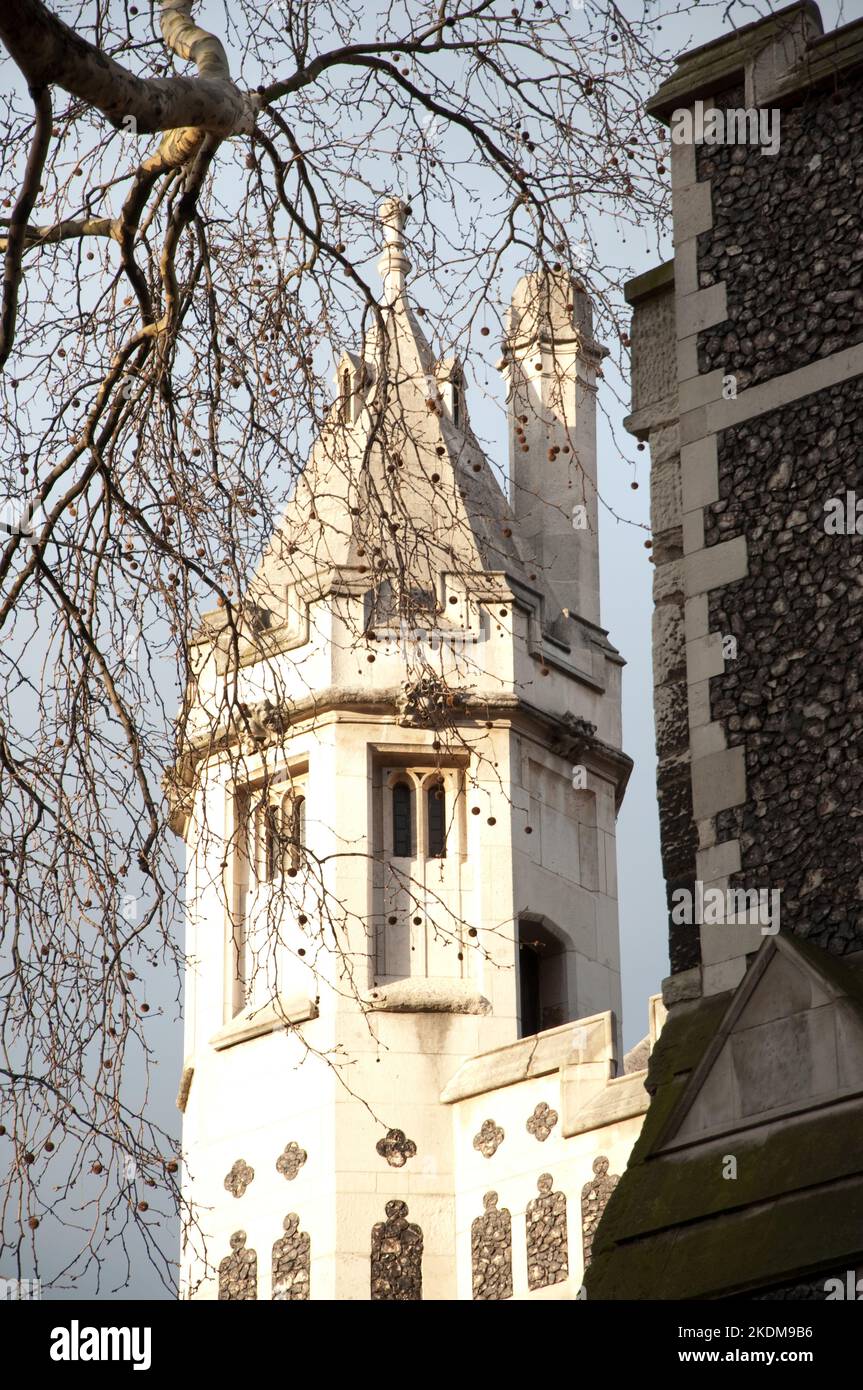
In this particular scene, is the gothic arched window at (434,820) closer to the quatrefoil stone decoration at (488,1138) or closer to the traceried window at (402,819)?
the traceried window at (402,819)

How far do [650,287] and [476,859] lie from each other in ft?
29.1

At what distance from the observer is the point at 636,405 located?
9.83 metres

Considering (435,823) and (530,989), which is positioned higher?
(435,823)

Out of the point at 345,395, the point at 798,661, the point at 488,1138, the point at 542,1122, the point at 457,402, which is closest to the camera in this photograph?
the point at 345,395

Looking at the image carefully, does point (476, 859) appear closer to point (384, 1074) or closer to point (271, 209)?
point (384, 1074)

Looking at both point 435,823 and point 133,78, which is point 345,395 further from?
point 435,823

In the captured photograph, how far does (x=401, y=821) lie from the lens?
18.8m

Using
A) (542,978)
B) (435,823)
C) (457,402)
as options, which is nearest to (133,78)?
(435,823)

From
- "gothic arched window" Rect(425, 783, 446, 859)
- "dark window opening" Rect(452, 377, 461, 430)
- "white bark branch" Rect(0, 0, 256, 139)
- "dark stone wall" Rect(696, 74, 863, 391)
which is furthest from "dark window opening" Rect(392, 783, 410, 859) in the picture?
"white bark branch" Rect(0, 0, 256, 139)

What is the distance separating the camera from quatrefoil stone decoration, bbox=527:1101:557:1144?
1717 cm

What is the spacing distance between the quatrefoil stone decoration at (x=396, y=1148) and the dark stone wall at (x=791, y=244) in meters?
9.22

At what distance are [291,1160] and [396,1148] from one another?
722 mm

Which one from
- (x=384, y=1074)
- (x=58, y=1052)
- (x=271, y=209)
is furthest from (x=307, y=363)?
(x=384, y=1074)

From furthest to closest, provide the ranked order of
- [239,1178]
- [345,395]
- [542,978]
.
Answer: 1. [542,978]
2. [239,1178]
3. [345,395]
